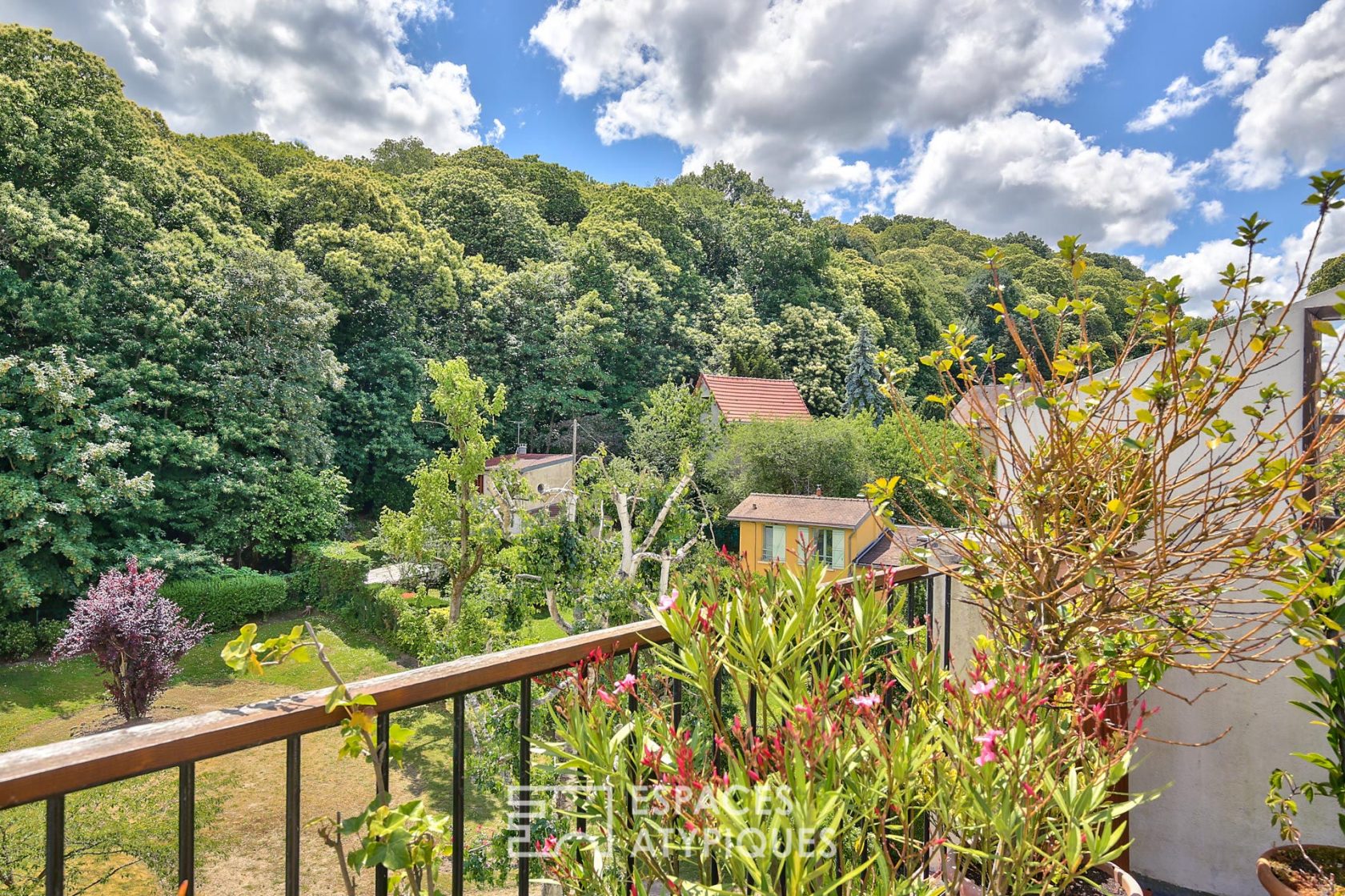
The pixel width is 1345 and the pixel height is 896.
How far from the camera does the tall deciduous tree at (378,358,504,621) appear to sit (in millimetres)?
6855

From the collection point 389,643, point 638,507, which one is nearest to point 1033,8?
point 638,507

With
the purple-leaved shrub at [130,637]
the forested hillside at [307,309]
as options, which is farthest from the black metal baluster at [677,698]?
the purple-leaved shrub at [130,637]

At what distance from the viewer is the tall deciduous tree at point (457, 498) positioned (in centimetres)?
686

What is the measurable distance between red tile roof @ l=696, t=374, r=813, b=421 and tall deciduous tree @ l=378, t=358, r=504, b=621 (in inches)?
430

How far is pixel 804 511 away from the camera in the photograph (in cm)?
1266

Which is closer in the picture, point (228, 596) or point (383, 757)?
point (383, 757)

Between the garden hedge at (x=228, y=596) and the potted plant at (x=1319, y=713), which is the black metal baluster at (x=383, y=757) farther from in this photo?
the garden hedge at (x=228, y=596)

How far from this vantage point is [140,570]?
459 inches

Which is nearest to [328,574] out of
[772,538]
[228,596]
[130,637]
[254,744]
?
[228,596]

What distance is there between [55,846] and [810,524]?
11995 mm

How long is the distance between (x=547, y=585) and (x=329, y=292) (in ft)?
44.8

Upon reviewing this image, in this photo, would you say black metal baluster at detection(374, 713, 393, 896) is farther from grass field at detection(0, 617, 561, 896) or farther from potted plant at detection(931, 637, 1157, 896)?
grass field at detection(0, 617, 561, 896)

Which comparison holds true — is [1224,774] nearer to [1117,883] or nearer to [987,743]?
[1117,883]

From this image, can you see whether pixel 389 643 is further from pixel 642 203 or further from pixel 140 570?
pixel 642 203
